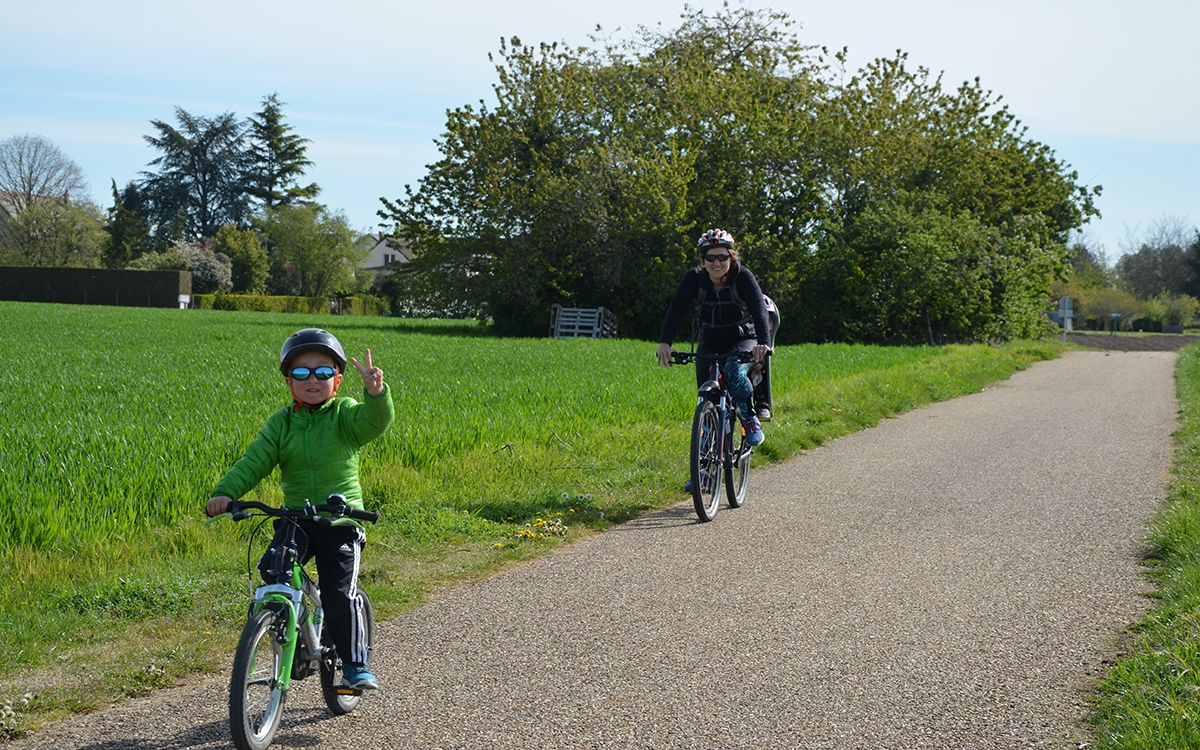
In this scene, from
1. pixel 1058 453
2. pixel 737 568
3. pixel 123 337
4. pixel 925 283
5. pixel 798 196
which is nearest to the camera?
pixel 737 568

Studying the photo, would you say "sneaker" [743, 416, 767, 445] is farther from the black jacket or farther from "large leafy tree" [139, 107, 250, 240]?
"large leafy tree" [139, 107, 250, 240]

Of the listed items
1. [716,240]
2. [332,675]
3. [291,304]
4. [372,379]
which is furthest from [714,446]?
[291,304]

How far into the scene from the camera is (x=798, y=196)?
4059 centimetres

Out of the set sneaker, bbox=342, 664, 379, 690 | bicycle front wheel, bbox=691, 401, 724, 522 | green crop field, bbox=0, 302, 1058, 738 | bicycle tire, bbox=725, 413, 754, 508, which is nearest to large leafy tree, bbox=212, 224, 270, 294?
green crop field, bbox=0, 302, 1058, 738

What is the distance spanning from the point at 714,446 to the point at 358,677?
4928 millimetres

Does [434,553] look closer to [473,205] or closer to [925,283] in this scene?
[925,283]

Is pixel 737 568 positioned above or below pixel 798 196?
below

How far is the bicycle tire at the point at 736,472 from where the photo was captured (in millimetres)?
9047

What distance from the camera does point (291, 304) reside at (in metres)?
80.8

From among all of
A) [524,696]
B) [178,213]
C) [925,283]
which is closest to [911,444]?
[524,696]

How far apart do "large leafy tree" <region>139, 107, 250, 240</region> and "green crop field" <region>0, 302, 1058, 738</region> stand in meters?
75.8

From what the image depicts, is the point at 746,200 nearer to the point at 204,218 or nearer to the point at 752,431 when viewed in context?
the point at 752,431

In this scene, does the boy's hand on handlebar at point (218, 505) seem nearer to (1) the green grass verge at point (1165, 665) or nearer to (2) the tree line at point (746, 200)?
(1) the green grass verge at point (1165, 665)

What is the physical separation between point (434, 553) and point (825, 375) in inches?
570
